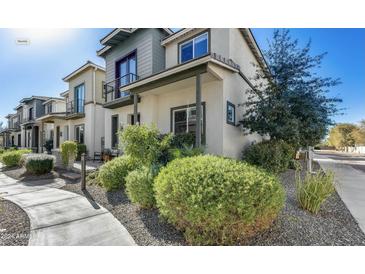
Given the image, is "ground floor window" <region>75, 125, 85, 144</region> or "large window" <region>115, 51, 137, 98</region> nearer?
"large window" <region>115, 51, 137, 98</region>

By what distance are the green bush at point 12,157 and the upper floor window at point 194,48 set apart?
25.9 ft

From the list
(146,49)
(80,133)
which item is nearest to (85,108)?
(80,133)

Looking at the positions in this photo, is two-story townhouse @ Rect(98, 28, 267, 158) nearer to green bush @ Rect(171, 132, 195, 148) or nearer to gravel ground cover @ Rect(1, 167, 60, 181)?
green bush @ Rect(171, 132, 195, 148)

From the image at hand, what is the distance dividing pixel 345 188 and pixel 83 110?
42.5ft

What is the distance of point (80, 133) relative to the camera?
1240 cm

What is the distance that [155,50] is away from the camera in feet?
27.6

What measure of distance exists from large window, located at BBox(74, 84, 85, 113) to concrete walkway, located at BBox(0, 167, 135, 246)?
7.94m

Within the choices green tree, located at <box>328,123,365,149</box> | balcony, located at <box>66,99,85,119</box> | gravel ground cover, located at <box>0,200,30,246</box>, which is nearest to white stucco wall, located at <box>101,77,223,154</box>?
gravel ground cover, located at <box>0,200,30,246</box>

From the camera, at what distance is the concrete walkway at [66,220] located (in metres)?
2.78

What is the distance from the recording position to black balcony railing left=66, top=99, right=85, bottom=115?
12.2 meters

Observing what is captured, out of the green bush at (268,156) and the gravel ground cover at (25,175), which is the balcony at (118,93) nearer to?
the gravel ground cover at (25,175)

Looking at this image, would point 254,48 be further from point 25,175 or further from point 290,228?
point 25,175
